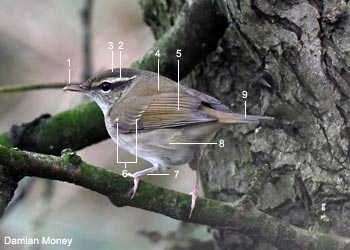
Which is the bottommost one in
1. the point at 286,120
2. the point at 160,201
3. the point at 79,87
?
the point at 160,201

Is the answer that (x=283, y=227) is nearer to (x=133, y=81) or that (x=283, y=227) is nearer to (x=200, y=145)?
(x=200, y=145)

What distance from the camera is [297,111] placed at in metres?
3.64

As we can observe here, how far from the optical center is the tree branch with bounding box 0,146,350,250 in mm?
2850

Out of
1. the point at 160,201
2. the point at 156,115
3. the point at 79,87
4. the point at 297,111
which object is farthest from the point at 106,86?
the point at 160,201

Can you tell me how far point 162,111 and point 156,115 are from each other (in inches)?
1.4

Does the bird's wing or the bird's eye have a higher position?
the bird's eye

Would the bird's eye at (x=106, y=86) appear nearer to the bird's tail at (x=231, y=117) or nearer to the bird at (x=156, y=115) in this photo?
the bird at (x=156, y=115)

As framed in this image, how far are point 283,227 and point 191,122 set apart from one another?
2.30ft

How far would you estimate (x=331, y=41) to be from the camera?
→ 137 inches

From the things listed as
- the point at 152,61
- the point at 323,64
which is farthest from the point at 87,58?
the point at 323,64

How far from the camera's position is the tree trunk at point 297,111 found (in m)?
3.49

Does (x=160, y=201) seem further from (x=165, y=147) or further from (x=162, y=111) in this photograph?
(x=162, y=111)

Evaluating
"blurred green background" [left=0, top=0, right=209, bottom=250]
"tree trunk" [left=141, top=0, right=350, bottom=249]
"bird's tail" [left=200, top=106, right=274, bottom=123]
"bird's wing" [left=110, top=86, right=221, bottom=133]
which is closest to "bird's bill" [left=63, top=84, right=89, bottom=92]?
"bird's wing" [left=110, top=86, right=221, bottom=133]

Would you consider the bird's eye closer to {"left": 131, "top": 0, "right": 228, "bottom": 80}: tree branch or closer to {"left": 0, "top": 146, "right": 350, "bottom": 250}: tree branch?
{"left": 131, "top": 0, "right": 228, "bottom": 80}: tree branch
